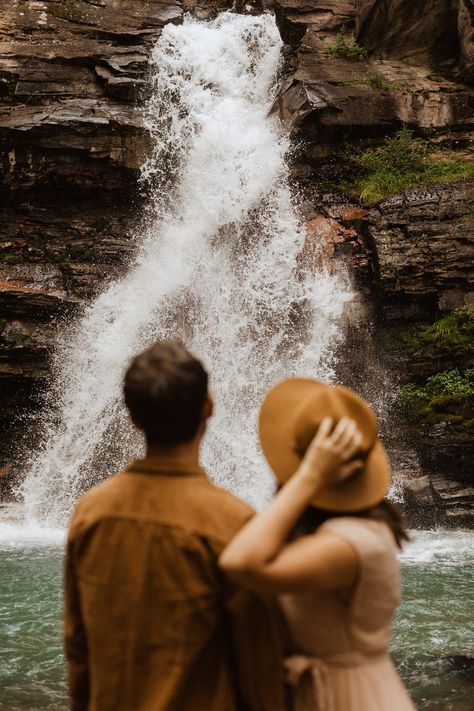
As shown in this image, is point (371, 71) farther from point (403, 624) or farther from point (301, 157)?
point (403, 624)

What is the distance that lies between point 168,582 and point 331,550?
417 millimetres

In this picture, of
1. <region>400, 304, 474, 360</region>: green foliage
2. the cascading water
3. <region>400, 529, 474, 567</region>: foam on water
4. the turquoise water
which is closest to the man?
the turquoise water

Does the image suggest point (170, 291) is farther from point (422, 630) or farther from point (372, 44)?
point (422, 630)

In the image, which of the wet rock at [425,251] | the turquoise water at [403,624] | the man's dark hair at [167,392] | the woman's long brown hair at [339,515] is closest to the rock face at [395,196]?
the wet rock at [425,251]

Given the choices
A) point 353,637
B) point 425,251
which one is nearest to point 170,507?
point 353,637

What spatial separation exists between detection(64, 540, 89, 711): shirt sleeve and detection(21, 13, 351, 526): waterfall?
10.4 meters

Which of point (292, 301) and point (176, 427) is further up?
point (292, 301)

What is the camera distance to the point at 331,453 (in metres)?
1.67

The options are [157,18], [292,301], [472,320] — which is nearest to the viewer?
[472,320]

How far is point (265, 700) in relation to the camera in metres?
1.68

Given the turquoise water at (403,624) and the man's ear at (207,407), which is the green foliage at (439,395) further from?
the man's ear at (207,407)

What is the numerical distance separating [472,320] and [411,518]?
13.2 ft

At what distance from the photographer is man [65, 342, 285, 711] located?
166 centimetres

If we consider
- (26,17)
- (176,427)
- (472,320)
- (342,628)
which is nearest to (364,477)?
(342,628)
